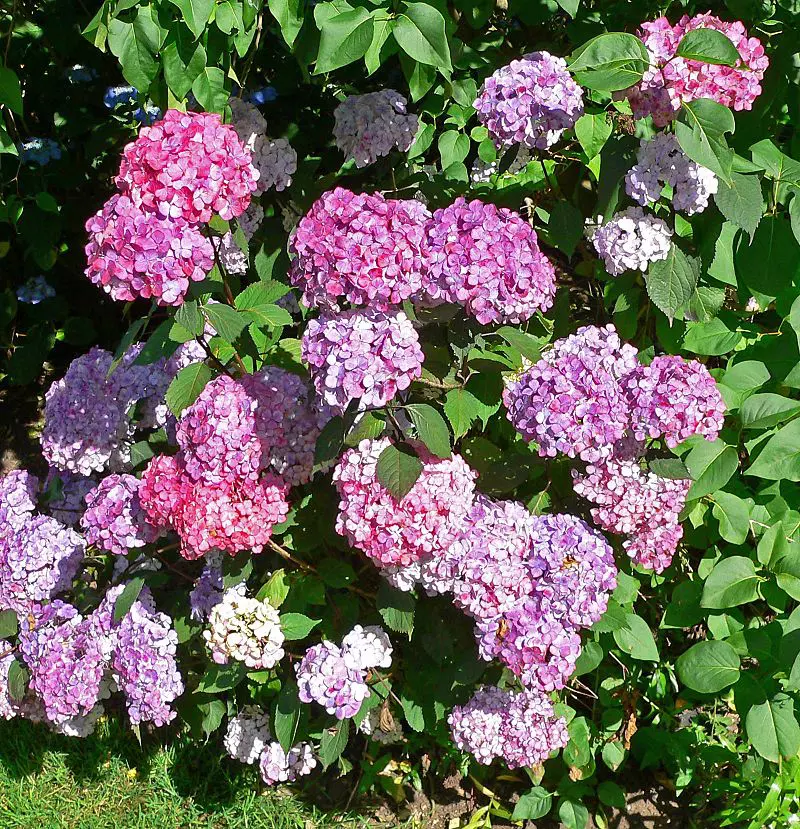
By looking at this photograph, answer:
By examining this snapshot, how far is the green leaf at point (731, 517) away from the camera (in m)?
2.28

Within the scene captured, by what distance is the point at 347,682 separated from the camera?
212 centimetres

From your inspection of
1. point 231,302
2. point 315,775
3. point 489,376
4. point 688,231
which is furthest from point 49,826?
point 688,231

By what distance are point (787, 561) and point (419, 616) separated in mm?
908

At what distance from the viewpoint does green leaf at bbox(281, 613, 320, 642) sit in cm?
223

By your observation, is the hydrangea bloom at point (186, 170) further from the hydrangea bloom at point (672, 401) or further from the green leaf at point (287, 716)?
the green leaf at point (287, 716)

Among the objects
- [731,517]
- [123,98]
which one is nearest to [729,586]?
[731,517]

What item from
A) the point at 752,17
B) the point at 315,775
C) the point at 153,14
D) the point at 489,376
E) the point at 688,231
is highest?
the point at 153,14

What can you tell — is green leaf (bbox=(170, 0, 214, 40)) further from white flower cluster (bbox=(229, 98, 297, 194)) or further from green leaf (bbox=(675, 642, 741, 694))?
green leaf (bbox=(675, 642, 741, 694))

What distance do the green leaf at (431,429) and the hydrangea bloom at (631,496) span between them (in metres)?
0.36

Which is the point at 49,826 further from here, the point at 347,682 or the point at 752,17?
the point at 752,17

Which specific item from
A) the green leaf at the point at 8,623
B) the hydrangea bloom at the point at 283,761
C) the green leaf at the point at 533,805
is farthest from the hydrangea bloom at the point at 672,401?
the green leaf at the point at 8,623

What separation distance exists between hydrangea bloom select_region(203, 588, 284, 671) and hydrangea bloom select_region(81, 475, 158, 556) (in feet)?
1.01

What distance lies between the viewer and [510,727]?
227 centimetres

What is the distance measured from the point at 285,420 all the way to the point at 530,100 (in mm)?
881
